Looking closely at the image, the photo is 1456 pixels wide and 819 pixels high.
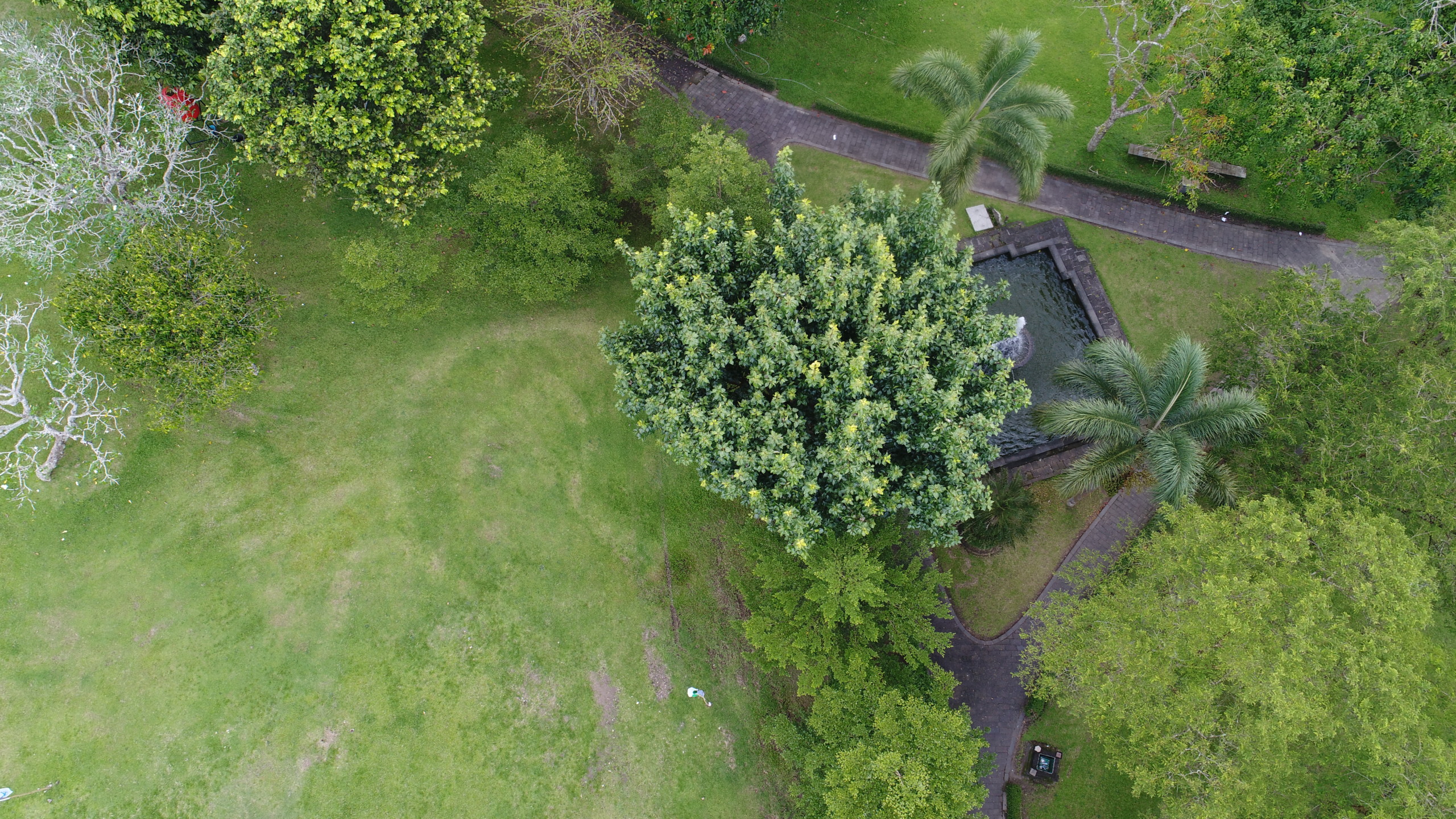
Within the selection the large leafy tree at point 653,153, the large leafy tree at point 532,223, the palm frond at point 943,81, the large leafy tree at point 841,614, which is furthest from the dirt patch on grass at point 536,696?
the palm frond at point 943,81

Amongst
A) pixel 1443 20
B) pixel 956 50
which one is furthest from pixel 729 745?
pixel 1443 20

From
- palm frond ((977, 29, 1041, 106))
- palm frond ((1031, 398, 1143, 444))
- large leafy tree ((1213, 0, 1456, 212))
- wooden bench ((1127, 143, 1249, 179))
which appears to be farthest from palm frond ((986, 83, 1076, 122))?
palm frond ((1031, 398, 1143, 444))

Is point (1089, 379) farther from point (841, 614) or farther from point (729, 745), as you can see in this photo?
point (729, 745)

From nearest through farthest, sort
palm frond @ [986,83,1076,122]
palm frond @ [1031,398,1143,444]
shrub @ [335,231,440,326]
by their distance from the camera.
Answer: palm frond @ [1031,398,1143,444] < palm frond @ [986,83,1076,122] < shrub @ [335,231,440,326]

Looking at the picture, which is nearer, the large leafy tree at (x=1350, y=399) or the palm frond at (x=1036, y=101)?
the large leafy tree at (x=1350, y=399)

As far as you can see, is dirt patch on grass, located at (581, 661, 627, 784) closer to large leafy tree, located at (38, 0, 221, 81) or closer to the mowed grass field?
the mowed grass field

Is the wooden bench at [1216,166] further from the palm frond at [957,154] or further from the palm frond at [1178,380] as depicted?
the palm frond at [1178,380]
